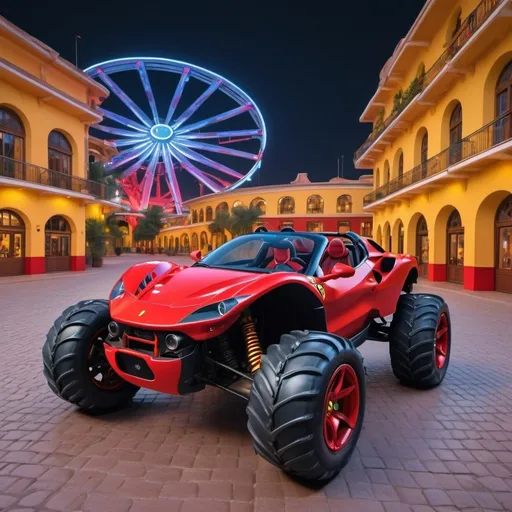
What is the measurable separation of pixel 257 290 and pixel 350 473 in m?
1.43

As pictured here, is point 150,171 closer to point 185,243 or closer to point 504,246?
point 185,243

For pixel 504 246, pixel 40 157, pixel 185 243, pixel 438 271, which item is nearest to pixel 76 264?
pixel 40 157

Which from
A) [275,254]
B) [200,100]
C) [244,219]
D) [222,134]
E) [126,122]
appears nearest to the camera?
[275,254]

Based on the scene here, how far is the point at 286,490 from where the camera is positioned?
8.38 ft

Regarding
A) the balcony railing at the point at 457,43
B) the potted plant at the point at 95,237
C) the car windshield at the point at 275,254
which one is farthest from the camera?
the potted plant at the point at 95,237

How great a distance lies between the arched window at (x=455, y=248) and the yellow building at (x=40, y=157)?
1953 centimetres

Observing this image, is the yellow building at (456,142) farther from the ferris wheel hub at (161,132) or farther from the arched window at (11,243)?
the ferris wheel hub at (161,132)

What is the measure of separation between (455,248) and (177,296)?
17981mm

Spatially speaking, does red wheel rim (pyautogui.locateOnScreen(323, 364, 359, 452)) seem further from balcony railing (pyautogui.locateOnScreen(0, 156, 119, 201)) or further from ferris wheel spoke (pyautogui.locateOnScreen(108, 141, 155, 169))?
ferris wheel spoke (pyautogui.locateOnScreen(108, 141, 155, 169))

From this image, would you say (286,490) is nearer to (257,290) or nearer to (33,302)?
(257,290)

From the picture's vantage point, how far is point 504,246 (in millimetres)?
14672

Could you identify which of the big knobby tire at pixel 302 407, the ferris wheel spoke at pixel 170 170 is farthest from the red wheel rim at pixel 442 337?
the ferris wheel spoke at pixel 170 170

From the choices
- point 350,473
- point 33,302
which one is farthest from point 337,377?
point 33,302

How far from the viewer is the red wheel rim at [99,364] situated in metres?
3.47
